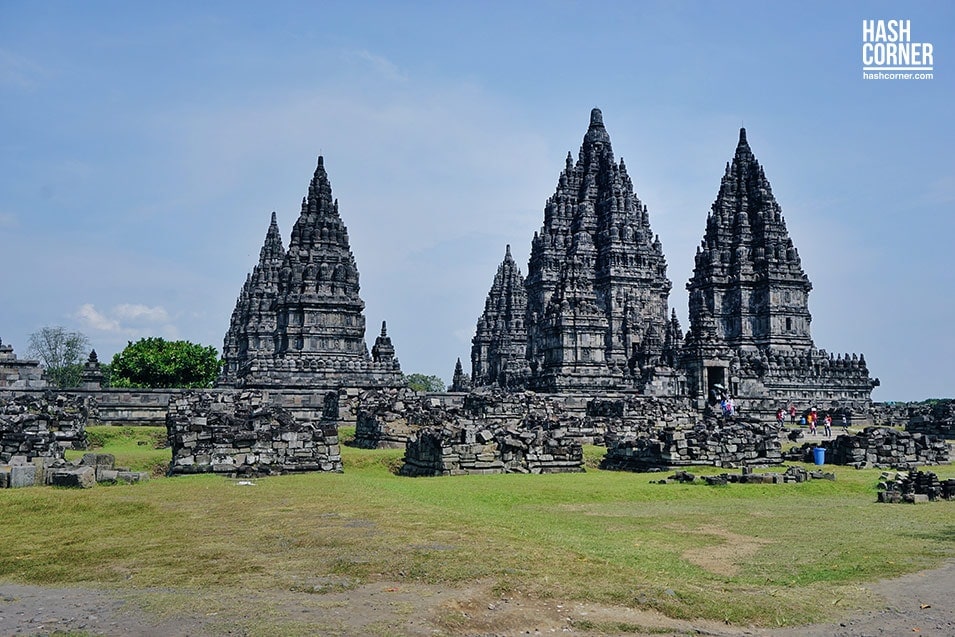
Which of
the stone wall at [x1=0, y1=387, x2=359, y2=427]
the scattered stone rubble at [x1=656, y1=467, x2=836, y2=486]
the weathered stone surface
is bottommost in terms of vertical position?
the scattered stone rubble at [x1=656, y1=467, x2=836, y2=486]

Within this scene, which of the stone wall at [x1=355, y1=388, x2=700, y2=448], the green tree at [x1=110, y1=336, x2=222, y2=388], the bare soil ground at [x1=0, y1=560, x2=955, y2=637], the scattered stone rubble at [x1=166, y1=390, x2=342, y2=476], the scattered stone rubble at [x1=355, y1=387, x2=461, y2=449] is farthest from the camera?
the green tree at [x1=110, y1=336, x2=222, y2=388]

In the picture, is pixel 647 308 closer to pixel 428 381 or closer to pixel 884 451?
pixel 884 451

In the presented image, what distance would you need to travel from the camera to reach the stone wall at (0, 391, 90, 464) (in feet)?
61.3

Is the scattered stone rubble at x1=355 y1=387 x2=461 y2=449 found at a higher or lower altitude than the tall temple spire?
lower

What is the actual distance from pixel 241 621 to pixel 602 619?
287 centimetres

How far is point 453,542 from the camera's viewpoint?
30.1 feet

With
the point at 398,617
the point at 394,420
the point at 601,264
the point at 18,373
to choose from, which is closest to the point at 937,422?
the point at 394,420

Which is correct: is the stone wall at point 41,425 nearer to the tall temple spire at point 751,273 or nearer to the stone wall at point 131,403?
the stone wall at point 131,403

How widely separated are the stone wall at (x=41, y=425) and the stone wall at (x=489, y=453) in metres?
8.06

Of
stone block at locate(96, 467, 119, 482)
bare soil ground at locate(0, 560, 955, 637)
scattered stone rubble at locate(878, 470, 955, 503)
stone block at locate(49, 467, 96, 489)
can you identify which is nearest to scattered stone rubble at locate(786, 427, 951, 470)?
scattered stone rubble at locate(878, 470, 955, 503)

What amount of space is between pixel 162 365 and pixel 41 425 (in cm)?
3646

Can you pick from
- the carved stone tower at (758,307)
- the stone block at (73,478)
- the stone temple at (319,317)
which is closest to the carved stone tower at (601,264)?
the carved stone tower at (758,307)

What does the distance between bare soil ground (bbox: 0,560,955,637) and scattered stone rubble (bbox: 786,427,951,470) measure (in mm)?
16431

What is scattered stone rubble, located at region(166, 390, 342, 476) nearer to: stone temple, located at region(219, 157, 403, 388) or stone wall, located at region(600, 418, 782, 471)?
stone wall, located at region(600, 418, 782, 471)
